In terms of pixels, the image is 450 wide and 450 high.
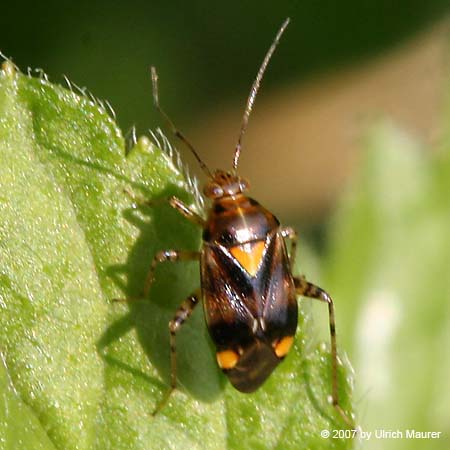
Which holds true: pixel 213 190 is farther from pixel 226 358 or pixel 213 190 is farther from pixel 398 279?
pixel 398 279

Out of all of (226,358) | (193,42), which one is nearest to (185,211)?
(226,358)

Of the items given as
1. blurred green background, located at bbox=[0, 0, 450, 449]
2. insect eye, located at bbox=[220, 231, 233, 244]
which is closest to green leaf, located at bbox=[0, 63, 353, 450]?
insect eye, located at bbox=[220, 231, 233, 244]

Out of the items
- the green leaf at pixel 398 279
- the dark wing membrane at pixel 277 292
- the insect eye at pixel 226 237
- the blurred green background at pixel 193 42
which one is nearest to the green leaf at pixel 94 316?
the dark wing membrane at pixel 277 292

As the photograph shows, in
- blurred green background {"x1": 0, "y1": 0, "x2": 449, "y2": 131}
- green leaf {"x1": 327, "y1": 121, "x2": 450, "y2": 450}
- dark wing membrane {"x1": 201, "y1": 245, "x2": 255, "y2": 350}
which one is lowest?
dark wing membrane {"x1": 201, "y1": 245, "x2": 255, "y2": 350}

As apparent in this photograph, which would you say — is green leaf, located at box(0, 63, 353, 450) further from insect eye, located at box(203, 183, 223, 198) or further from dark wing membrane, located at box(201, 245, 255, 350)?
insect eye, located at box(203, 183, 223, 198)

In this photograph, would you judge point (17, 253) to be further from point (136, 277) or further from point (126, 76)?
point (126, 76)
